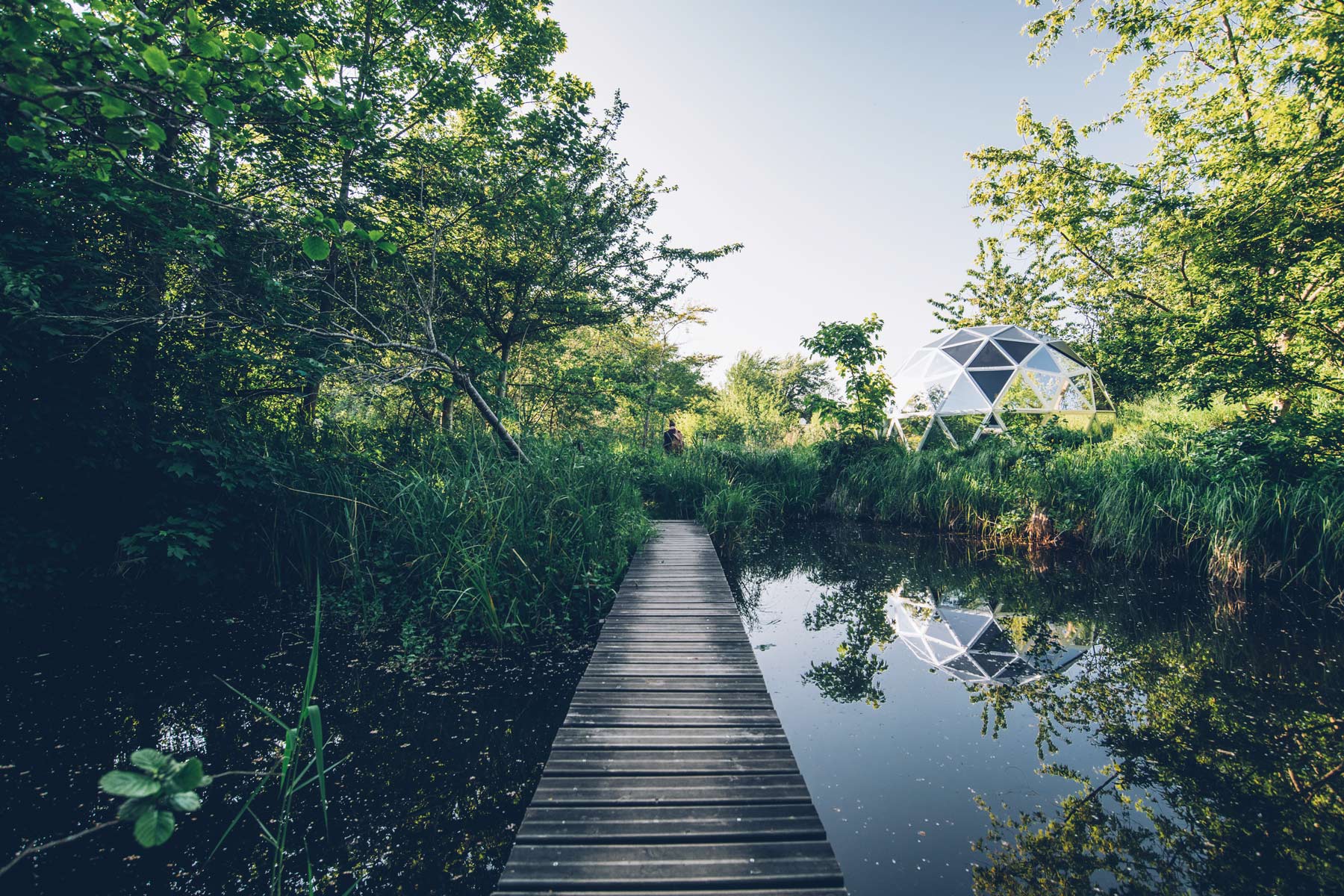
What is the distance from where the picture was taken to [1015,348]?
41.4 ft

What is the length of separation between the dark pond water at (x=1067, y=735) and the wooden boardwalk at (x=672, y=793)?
1.61 feet

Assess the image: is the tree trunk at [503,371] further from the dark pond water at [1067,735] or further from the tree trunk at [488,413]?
the dark pond water at [1067,735]

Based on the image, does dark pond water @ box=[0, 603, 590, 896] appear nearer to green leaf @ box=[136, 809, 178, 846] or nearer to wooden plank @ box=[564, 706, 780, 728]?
wooden plank @ box=[564, 706, 780, 728]

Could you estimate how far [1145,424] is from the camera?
374 inches

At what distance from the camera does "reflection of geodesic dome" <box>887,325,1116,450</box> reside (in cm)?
1158

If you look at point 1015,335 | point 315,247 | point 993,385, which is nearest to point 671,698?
point 315,247

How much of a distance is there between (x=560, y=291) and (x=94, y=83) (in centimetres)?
654

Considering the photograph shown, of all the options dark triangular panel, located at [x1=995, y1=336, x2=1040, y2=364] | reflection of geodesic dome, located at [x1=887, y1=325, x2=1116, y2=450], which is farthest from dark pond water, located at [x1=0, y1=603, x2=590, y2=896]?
dark triangular panel, located at [x1=995, y1=336, x2=1040, y2=364]

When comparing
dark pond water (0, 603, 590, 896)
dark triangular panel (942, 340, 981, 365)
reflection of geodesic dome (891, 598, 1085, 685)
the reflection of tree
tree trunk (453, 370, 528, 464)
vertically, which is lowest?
reflection of geodesic dome (891, 598, 1085, 685)

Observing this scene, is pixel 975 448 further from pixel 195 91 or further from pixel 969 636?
pixel 195 91

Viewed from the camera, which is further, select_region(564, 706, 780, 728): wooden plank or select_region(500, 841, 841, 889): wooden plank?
select_region(564, 706, 780, 728): wooden plank

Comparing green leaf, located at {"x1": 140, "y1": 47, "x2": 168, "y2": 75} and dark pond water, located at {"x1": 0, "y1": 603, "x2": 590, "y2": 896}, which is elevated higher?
green leaf, located at {"x1": 140, "y1": 47, "x2": 168, "y2": 75}

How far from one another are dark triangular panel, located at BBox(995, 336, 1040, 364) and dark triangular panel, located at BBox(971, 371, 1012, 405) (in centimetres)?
71

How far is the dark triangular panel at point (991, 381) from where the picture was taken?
1171 centimetres
